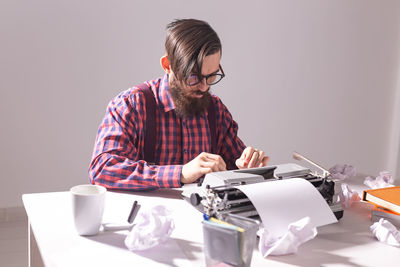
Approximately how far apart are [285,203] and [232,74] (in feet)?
8.46

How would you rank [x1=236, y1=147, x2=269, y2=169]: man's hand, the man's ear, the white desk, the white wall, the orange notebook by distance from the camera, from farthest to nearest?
the white wall < the man's ear < [x1=236, y1=147, x2=269, y2=169]: man's hand < the orange notebook < the white desk

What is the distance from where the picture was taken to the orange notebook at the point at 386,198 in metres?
1.31

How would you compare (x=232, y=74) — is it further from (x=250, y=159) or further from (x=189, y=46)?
(x=250, y=159)

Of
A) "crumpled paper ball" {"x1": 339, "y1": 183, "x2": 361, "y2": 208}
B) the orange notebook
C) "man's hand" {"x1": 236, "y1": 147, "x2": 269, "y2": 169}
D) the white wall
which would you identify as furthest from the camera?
the white wall

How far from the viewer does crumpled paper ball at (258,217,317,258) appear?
1.06 meters

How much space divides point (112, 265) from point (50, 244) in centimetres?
19

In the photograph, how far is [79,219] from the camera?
3.68ft

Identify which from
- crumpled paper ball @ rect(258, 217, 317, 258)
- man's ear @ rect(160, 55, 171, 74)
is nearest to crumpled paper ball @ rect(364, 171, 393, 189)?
crumpled paper ball @ rect(258, 217, 317, 258)

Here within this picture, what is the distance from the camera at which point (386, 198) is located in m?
1.35

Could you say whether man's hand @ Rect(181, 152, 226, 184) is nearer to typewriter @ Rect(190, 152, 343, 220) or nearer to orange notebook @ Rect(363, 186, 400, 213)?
typewriter @ Rect(190, 152, 343, 220)

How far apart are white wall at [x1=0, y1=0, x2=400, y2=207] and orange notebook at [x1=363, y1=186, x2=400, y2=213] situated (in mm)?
2270

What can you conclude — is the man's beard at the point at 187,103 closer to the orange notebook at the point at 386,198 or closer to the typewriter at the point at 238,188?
the typewriter at the point at 238,188

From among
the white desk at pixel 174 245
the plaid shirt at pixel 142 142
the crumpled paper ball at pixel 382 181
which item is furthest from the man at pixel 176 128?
the crumpled paper ball at pixel 382 181

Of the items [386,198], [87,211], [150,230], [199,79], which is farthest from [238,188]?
[199,79]
